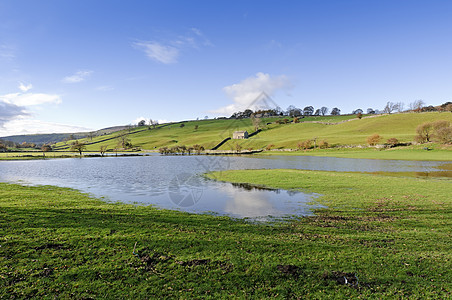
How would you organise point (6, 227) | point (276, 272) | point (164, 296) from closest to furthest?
1. point (164, 296)
2. point (276, 272)
3. point (6, 227)

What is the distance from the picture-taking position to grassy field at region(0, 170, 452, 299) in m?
7.33

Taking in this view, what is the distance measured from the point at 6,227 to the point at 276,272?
1288 cm

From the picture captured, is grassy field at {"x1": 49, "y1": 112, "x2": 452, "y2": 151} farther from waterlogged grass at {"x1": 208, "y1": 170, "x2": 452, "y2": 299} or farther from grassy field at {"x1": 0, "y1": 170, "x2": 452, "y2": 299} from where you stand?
grassy field at {"x1": 0, "y1": 170, "x2": 452, "y2": 299}

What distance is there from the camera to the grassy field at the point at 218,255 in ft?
24.1

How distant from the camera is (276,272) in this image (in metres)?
8.26

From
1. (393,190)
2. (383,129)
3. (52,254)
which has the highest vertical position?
(383,129)

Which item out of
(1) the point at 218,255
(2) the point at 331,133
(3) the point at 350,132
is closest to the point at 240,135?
(2) the point at 331,133

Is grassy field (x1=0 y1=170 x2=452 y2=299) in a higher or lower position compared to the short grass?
lower

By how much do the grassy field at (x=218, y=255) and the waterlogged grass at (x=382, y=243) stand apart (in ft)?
0.14

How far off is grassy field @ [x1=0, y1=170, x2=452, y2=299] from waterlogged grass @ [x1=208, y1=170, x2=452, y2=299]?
0.14ft

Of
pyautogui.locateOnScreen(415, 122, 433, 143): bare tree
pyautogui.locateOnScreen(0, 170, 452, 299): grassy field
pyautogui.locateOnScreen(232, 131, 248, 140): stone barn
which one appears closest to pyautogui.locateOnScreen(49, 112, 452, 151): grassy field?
pyautogui.locateOnScreen(232, 131, 248, 140): stone barn

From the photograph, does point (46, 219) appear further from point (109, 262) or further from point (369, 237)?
point (369, 237)

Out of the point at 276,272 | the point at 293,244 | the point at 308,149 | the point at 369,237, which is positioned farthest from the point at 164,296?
the point at 308,149

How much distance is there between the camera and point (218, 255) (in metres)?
9.50
